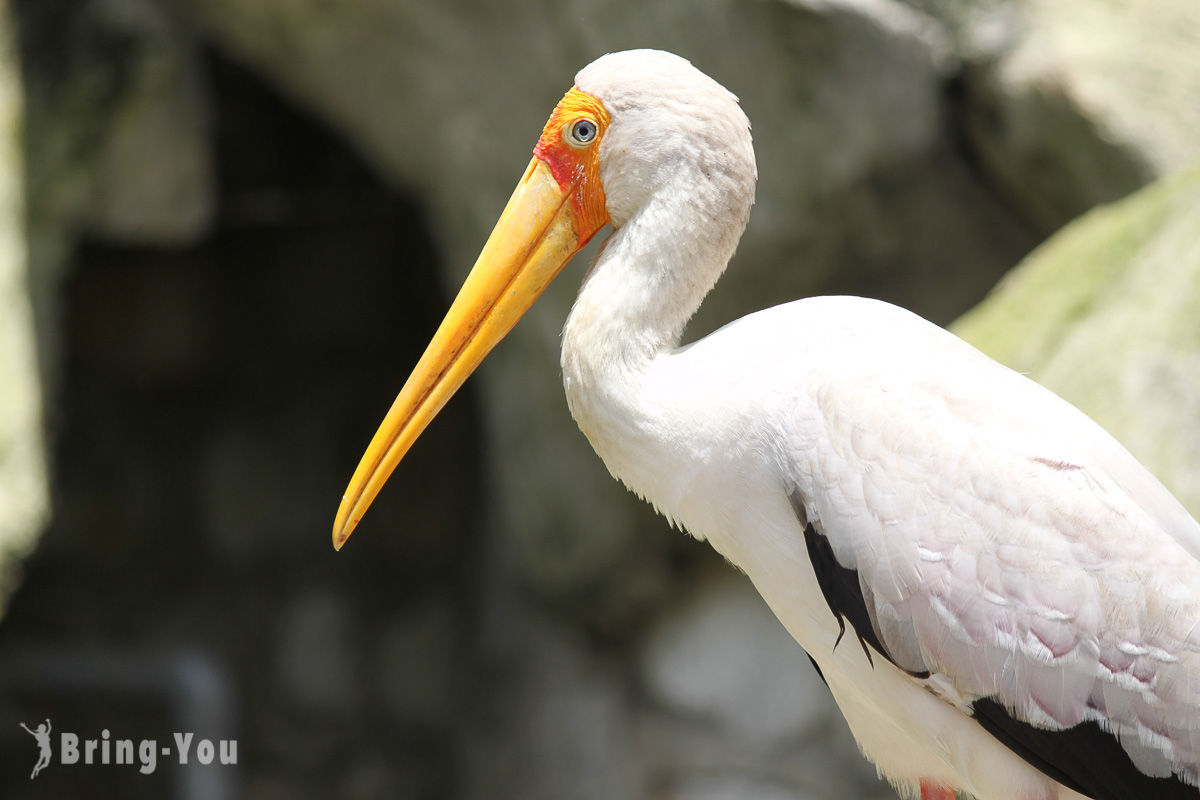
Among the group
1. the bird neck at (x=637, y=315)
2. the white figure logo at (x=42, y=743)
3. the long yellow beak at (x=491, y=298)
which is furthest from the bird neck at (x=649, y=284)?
the white figure logo at (x=42, y=743)

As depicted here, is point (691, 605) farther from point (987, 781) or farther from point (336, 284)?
point (987, 781)

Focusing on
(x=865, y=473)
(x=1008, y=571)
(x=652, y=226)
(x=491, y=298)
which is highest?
(x=652, y=226)

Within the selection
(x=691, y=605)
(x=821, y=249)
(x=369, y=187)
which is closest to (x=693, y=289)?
(x=821, y=249)

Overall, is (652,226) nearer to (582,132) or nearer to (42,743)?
(582,132)

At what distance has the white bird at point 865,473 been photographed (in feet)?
5.34

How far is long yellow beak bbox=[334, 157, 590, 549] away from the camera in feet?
6.30

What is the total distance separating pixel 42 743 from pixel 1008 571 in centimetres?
485

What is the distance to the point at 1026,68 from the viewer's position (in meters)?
3.49

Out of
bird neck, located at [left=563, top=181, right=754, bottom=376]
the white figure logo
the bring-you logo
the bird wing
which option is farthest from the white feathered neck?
the white figure logo

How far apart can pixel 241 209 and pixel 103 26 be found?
114 cm

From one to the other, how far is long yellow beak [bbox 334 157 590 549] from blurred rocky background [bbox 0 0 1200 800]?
4.97ft

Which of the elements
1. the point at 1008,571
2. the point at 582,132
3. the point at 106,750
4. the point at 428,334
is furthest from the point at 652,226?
the point at 106,750

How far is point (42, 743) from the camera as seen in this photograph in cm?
521

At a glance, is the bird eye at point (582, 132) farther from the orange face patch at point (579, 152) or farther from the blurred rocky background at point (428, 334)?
the blurred rocky background at point (428, 334)
